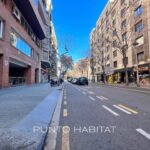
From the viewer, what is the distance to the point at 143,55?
123 feet

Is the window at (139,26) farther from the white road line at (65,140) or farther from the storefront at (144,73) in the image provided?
the white road line at (65,140)

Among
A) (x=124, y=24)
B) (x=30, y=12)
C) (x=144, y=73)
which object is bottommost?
(x=144, y=73)

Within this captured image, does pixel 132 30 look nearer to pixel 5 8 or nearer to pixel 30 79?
pixel 30 79

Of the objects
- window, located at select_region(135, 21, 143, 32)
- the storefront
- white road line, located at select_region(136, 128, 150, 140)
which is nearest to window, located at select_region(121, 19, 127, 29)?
window, located at select_region(135, 21, 143, 32)

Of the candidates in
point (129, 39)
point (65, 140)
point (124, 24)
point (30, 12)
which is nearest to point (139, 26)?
point (129, 39)

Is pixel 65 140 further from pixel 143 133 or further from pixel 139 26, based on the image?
pixel 139 26

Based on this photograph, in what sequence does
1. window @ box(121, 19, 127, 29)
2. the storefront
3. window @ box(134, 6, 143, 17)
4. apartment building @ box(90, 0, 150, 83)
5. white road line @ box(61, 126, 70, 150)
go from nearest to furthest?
white road line @ box(61, 126, 70, 150)
the storefront
apartment building @ box(90, 0, 150, 83)
window @ box(134, 6, 143, 17)
window @ box(121, 19, 127, 29)

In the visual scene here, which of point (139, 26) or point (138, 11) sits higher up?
point (138, 11)

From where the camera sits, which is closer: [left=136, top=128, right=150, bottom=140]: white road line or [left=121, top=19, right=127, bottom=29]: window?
[left=136, top=128, right=150, bottom=140]: white road line

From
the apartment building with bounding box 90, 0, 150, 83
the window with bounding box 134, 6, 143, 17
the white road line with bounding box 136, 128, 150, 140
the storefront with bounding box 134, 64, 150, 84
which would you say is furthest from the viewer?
the window with bounding box 134, 6, 143, 17

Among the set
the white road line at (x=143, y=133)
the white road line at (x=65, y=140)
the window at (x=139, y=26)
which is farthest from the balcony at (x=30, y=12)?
the white road line at (x=143, y=133)

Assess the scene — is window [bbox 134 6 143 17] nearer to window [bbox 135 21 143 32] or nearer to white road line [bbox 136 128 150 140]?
window [bbox 135 21 143 32]

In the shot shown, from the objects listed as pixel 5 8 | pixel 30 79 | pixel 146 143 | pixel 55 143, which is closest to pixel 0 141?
pixel 55 143

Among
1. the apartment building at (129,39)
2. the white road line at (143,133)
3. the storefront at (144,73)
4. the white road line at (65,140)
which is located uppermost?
the apartment building at (129,39)
